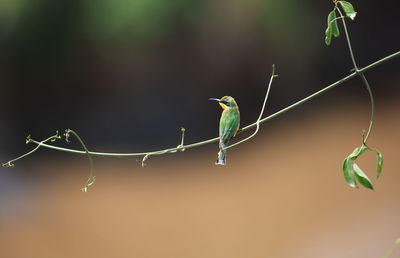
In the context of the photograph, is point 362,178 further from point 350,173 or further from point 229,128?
point 229,128

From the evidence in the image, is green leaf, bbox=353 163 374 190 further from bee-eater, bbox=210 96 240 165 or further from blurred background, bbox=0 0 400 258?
blurred background, bbox=0 0 400 258

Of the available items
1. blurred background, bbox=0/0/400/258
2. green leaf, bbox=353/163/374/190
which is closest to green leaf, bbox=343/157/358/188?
green leaf, bbox=353/163/374/190

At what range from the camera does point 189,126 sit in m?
4.15

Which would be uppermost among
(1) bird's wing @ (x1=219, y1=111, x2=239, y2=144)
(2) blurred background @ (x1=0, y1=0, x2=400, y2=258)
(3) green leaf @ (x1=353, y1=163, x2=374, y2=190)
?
(2) blurred background @ (x1=0, y1=0, x2=400, y2=258)

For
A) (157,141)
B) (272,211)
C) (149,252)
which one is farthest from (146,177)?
(272,211)

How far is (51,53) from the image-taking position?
13.3 ft

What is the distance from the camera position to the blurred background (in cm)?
379

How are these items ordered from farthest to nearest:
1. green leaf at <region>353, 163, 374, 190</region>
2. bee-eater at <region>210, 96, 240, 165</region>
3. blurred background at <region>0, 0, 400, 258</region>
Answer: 1. blurred background at <region>0, 0, 400, 258</region>
2. bee-eater at <region>210, 96, 240, 165</region>
3. green leaf at <region>353, 163, 374, 190</region>

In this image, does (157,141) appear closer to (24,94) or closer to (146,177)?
(146,177)

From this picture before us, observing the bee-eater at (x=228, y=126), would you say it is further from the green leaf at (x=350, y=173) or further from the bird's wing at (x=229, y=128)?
the green leaf at (x=350, y=173)

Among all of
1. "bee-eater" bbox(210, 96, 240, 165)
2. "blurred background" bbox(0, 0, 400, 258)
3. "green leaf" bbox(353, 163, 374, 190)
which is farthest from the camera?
"blurred background" bbox(0, 0, 400, 258)

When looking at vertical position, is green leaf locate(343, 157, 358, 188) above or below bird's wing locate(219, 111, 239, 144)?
below

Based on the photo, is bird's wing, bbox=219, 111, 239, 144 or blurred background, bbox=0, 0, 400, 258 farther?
blurred background, bbox=0, 0, 400, 258

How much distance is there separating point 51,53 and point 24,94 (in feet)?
1.47
